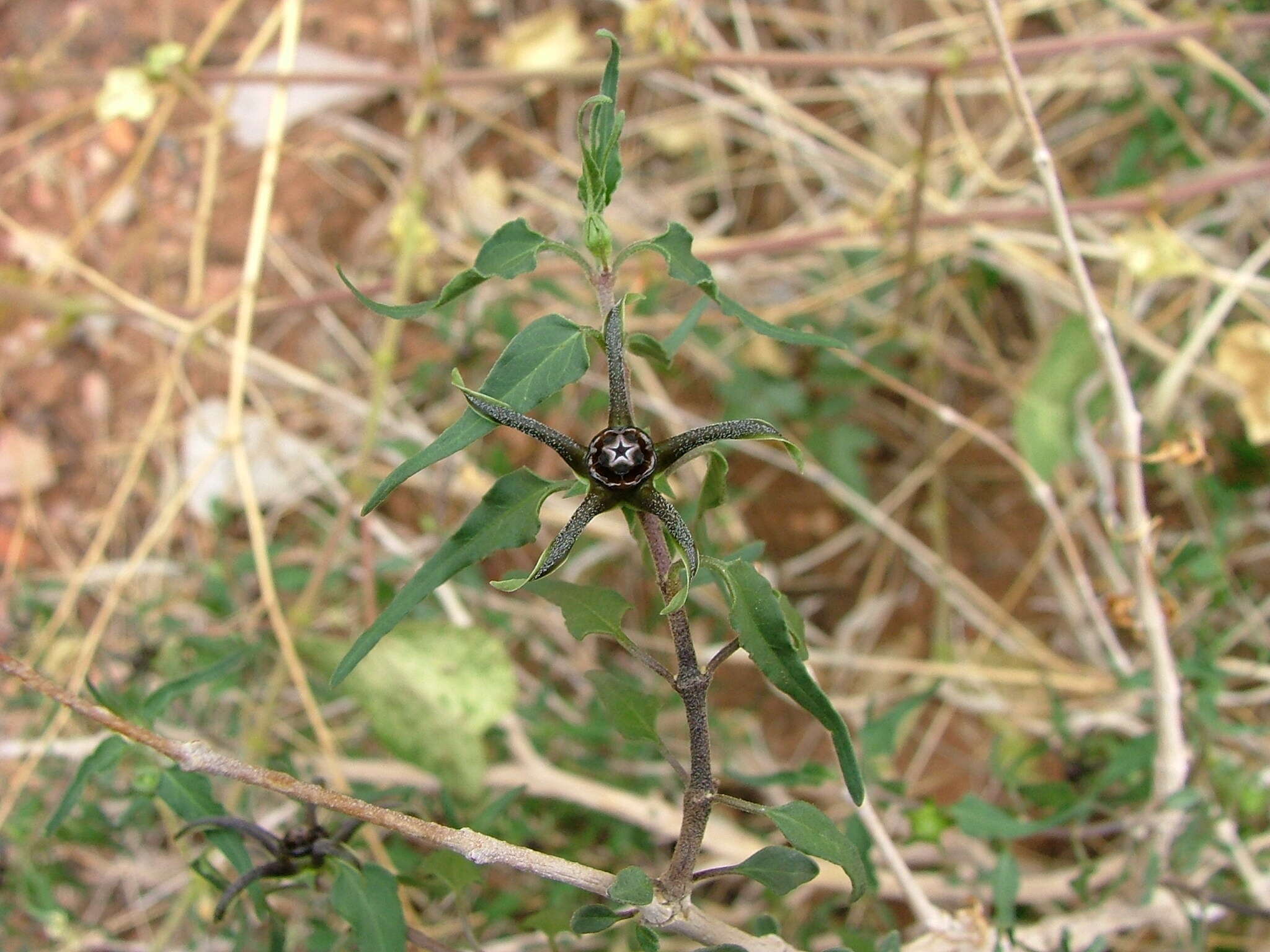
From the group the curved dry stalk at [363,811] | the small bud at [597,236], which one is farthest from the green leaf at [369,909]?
the small bud at [597,236]

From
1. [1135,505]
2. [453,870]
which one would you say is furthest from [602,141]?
[1135,505]

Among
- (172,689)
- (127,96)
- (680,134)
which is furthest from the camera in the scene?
(680,134)

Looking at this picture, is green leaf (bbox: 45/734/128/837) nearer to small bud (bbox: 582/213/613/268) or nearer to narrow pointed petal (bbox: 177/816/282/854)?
narrow pointed petal (bbox: 177/816/282/854)

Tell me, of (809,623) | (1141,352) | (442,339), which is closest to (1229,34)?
(1141,352)

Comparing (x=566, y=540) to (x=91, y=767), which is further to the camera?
(x=91, y=767)

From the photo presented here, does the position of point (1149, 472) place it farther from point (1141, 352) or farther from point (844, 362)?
point (844, 362)

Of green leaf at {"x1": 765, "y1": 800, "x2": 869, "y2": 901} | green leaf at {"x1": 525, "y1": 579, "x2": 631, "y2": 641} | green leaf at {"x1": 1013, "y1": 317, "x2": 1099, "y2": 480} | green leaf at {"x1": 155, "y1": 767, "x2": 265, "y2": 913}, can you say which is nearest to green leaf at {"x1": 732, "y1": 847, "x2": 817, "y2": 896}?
green leaf at {"x1": 765, "y1": 800, "x2": 869, "y2": 901}

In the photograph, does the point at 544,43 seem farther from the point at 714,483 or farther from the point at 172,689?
the point at 714,483

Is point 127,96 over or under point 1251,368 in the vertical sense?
over
